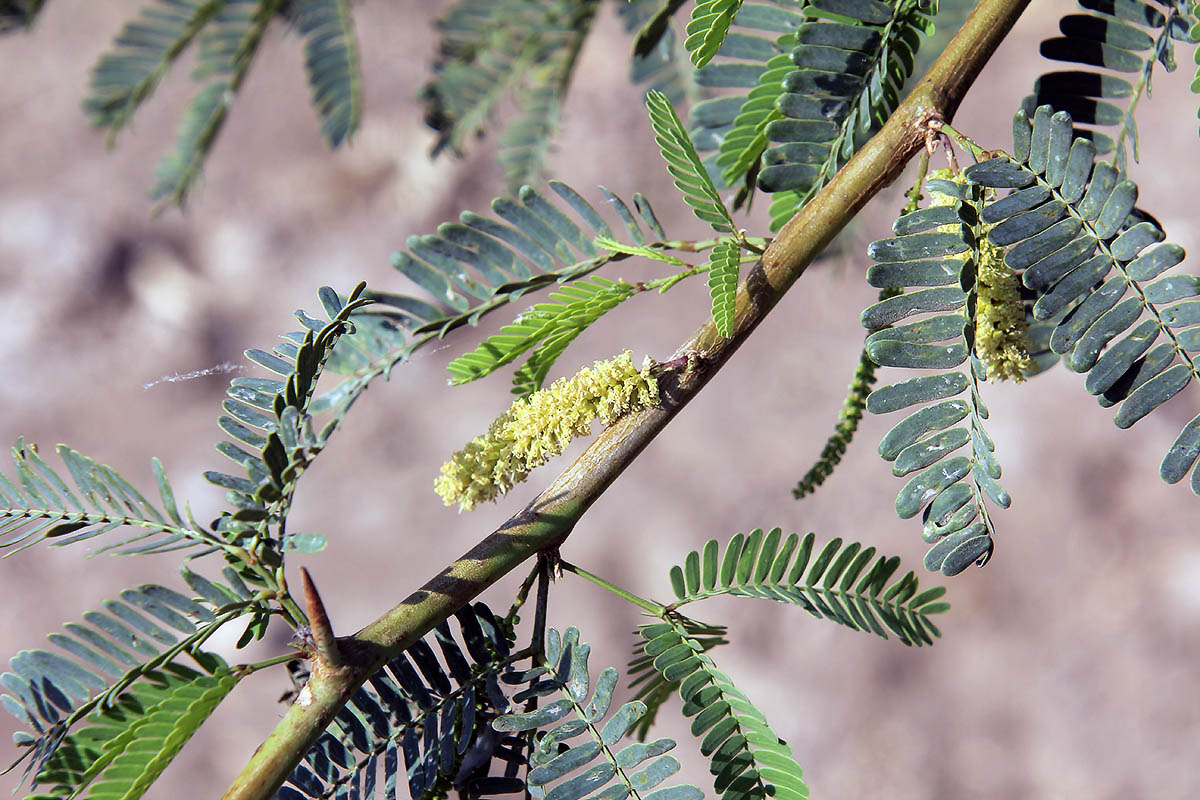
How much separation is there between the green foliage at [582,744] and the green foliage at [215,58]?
1.23 metres

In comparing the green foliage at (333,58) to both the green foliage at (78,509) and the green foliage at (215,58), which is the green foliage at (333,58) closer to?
the green foliage at (215,58)

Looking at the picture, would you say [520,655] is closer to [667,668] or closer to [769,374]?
[667,668]

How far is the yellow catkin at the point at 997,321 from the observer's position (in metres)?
0.66

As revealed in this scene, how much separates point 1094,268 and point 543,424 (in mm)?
423

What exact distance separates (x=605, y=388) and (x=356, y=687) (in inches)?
11.2

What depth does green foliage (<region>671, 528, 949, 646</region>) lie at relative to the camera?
82 cm

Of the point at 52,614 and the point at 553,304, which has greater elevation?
the point at 52,614

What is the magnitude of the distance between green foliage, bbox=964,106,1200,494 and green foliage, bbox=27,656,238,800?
620mm

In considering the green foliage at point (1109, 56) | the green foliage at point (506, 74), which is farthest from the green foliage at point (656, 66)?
the green foliage at point (1109, 56)

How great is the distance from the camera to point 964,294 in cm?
64

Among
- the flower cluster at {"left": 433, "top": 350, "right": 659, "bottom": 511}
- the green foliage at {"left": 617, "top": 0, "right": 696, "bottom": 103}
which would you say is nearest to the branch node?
the flower cluster at {"left": 433, "top": 350, "right": 659, "bottom": 511}

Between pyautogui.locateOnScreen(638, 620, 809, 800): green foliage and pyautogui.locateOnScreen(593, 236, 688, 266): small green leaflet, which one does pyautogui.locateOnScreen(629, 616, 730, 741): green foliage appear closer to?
pyautogui.locateOnScreen(638, 620, 809, 800): green foliage

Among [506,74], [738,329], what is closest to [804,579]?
[738,329]

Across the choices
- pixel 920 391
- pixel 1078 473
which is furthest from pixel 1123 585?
pixel 920 391
